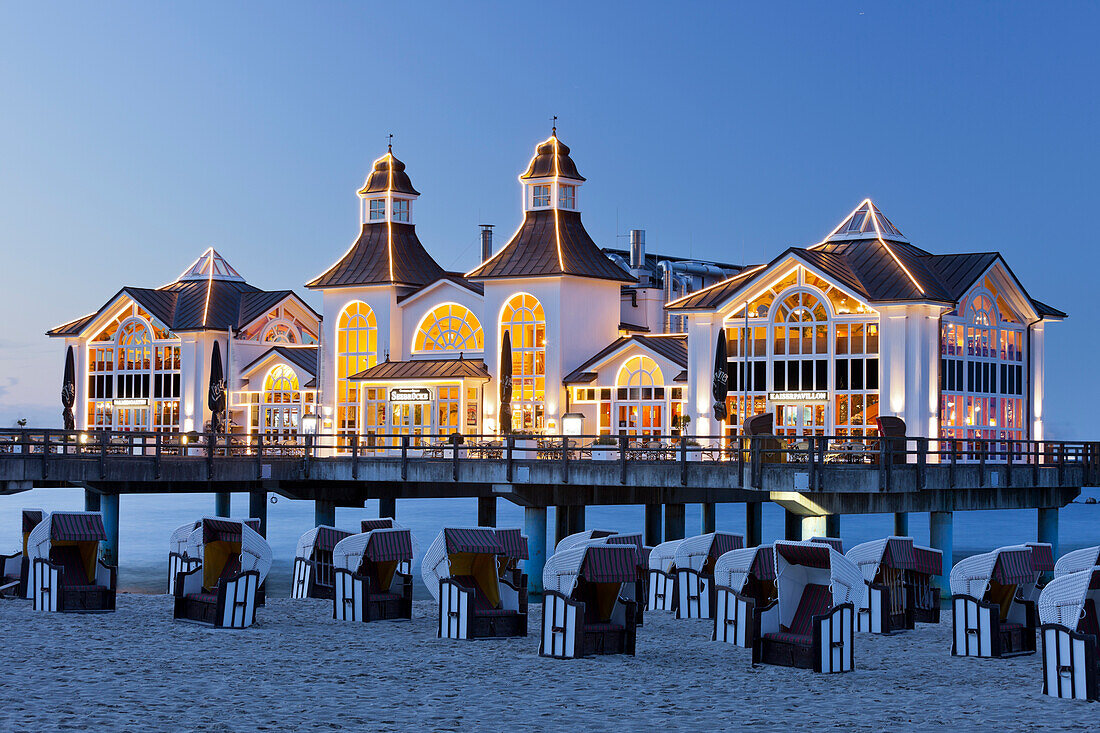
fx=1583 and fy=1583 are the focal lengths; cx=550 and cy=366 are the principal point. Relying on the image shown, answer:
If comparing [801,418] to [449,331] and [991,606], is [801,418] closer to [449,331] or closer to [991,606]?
[449,331]

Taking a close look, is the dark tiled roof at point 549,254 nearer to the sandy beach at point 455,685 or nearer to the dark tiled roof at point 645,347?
the dark tiled roof at point 645,347

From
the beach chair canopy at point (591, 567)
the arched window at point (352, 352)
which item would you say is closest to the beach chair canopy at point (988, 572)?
the beach chair canopy at point (591, 567)

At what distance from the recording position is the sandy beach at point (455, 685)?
14211 millimetres

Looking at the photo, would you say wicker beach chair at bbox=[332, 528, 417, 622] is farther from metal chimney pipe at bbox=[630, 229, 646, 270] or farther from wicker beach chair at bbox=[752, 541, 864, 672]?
metal chimney pipe at bbox=[630, 229, 646, 270]

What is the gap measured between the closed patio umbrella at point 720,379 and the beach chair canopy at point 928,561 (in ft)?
39.3

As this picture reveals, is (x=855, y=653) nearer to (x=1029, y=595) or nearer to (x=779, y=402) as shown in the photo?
(x=1029, y=595)

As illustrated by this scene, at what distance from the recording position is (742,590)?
1997 centimetres

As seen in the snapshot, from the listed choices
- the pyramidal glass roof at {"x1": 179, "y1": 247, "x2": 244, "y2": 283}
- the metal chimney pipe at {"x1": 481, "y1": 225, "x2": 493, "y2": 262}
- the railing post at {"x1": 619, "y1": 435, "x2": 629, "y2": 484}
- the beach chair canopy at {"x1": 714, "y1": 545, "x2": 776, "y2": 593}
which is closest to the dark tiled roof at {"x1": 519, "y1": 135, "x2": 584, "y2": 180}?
the metal chimney pipe at {"x1": 481, "y1": 225, "x2": 493, "y2": 262}

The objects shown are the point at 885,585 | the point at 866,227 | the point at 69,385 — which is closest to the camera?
the point at 885,585

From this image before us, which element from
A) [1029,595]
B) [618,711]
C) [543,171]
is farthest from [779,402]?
[618,711]

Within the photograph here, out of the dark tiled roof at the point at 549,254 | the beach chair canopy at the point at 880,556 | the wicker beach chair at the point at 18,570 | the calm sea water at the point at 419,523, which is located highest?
the dark tiled roof at the point at 549,254

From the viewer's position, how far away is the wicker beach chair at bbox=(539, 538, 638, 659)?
18.5m

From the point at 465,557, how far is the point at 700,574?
483 cm

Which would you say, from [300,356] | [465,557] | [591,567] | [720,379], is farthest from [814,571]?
[300,356]
